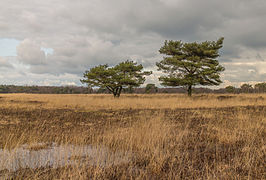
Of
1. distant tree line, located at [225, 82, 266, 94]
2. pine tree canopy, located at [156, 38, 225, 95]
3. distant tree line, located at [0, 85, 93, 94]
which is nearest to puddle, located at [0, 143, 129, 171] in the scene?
pine tree canopy, located at [156, 38, 225, 95]

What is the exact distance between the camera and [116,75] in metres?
30.4

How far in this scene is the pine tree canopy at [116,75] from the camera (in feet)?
97.7

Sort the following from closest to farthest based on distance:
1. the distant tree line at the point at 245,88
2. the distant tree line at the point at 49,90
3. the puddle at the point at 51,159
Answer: the puddle at the point at 51,159 < the distant tree line at the point at 245,88 < the distant tree line at the point at 49,90

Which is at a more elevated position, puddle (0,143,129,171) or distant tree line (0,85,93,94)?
distant tree line (0,85,93,94)

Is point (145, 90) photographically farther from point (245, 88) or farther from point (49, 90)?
point (49, 90)

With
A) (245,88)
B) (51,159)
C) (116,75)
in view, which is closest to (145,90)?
(245,88)

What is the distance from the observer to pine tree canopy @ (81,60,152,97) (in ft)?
97.7

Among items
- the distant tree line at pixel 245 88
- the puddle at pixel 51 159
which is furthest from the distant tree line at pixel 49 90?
the puddle at pixel 51 159

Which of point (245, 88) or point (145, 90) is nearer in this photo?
point (245, 88)

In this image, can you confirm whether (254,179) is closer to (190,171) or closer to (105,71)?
(190,171)

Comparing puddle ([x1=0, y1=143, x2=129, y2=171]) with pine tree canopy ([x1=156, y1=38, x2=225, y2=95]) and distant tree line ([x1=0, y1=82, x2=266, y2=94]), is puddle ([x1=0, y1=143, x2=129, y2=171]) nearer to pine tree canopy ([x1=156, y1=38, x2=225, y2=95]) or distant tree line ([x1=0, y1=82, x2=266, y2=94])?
pine tree canopy ([x1=156, y1=38, x2=225, y2=95])

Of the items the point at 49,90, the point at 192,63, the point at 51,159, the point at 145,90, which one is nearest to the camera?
the point at 51,159

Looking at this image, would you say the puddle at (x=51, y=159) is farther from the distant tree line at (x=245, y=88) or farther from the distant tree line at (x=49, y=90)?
the distant tree line at (x=49, y=90)

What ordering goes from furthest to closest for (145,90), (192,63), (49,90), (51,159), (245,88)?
(49,90)
(145,90)
(245,88)
(192,63)
(51,159)
